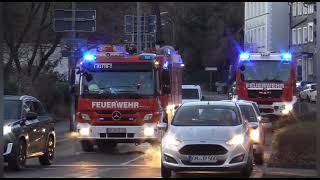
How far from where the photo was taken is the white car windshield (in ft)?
47.7

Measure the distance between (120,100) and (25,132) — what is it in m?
4.53

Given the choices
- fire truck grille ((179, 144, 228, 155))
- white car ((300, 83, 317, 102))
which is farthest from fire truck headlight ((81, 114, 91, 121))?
white car ((300, 83, 317, 102))

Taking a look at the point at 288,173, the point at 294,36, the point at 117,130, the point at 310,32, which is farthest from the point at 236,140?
the point at 294,36

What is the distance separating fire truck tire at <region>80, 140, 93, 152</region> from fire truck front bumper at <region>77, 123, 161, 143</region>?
0.61 m

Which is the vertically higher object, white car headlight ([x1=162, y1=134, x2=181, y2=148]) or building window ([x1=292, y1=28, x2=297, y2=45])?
building window ([x1=292, y1=28, x2=297, y2=45])

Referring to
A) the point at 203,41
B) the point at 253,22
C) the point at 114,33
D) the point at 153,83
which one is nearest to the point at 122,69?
the point at 153,83

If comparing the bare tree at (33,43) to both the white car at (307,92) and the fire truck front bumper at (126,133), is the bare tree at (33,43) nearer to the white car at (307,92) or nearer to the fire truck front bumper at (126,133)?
the fire truck front bumper at (126,133)

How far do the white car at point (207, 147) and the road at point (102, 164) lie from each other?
2.65 ft

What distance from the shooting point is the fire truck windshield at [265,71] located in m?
29.9

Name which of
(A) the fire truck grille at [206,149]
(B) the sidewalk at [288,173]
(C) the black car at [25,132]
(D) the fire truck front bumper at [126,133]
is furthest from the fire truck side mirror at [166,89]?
(A) the fire truck grille at [206,149]

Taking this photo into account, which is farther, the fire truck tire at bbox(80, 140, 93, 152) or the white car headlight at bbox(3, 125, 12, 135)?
the fire truck tire at bbox(80, 140, 93, 152)

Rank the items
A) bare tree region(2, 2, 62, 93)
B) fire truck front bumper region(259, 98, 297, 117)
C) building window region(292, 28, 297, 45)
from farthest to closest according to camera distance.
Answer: building window region(292, 28, 297, 45) → fire truck front bumper region(259, 98, 297, 117) → bare tree region(2, 2, 62, 93)

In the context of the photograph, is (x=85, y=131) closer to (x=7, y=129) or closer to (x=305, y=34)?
(x=7, y=129)

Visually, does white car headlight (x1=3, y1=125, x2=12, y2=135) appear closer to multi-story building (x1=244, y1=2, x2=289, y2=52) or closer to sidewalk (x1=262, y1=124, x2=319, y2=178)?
sidewalk (x1=262, y1=124, x2=319, y2=178)
